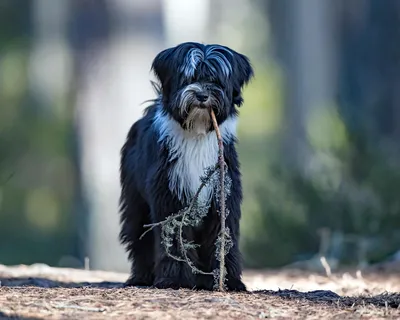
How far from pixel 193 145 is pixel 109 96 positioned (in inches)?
258

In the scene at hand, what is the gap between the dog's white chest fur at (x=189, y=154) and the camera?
807 centimetres

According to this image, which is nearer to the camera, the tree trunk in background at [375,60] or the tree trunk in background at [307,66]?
the tree trunk in background at [375,60]

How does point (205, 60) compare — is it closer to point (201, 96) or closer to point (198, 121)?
point (201, 96)

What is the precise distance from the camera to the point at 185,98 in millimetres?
7680

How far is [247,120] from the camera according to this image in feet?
97.1

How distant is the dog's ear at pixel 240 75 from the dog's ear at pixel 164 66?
1.69 ft

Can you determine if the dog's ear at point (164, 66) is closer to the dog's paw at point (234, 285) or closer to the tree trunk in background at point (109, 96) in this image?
the dog's paw at point (234, 285)

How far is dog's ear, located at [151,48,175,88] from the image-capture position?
26.5 ft

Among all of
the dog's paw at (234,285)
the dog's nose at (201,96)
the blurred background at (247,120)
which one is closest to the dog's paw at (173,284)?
the dog's paw at (234,285)

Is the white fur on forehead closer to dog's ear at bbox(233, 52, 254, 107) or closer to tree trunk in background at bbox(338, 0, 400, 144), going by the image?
dog's ear at bbox(233, 52, 254, 107)

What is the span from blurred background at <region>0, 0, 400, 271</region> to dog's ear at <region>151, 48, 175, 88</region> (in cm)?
225

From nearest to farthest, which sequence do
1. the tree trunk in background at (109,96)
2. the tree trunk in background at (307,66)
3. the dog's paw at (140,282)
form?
1. the dog's paw at (140,282)
2. the tree trunk in background at (109,96)
3. the tree trunk in background at (307,66)

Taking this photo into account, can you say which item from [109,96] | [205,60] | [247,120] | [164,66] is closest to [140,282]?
[164,66]

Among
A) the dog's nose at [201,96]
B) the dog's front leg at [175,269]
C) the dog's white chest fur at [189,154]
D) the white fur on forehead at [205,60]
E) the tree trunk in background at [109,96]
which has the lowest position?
the dog's front leg at [175,269]
